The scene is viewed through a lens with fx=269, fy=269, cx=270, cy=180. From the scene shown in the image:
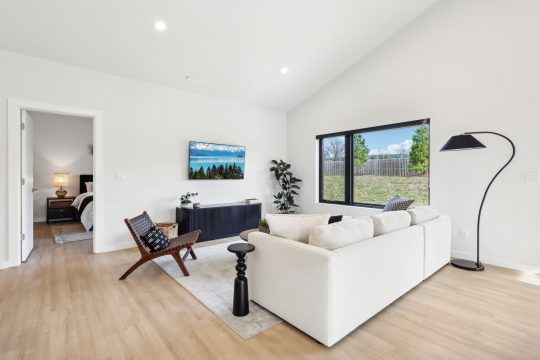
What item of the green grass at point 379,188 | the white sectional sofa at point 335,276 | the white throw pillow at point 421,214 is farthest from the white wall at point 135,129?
the white throw pillow at point 421,214

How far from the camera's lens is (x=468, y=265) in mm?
3426

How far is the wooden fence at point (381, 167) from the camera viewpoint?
4.67m

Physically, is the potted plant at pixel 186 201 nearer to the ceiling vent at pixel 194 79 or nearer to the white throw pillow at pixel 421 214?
the ceiling vent at pixel 194 79

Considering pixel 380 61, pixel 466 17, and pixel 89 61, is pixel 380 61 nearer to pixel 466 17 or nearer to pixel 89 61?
pixel 466 17

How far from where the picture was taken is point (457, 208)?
3.87 meters

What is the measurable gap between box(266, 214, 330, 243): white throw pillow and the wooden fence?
2.99m

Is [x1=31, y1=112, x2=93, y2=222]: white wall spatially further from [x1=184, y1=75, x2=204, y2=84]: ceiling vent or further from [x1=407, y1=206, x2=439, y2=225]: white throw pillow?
[x1=407, y1=206, x2=439, y2=225]: white throw pillow

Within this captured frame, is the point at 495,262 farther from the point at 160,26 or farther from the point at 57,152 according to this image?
the point at 57,152

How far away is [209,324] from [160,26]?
3.45m

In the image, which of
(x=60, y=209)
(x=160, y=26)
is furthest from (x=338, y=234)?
(x=60, y=209)

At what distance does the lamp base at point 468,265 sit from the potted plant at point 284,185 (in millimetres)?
3331

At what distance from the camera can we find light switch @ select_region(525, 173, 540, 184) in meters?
3.23

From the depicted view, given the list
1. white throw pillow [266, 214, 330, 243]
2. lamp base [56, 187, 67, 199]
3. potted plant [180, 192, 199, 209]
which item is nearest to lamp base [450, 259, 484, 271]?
white throw pillow [266, 214, 330, 243]

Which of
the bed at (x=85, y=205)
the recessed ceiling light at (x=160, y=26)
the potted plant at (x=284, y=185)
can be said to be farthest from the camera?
the potted plant at (x=284, y=185)
